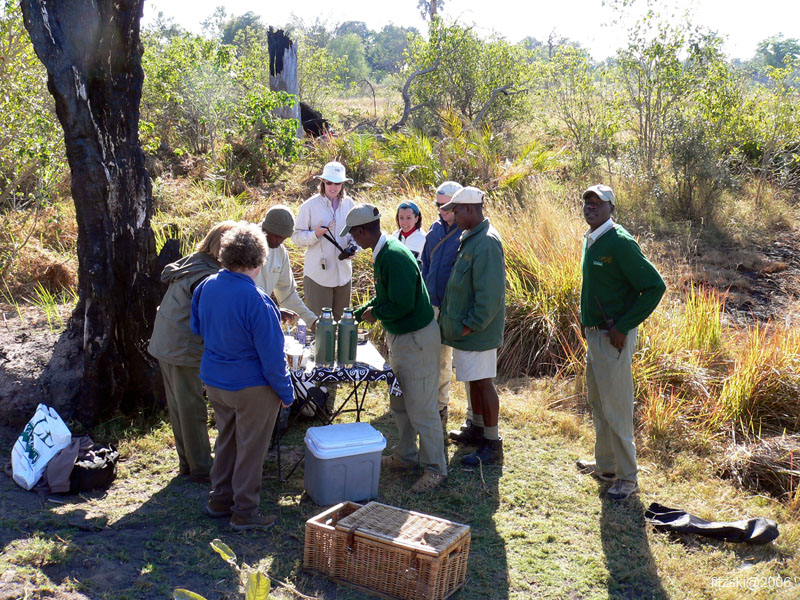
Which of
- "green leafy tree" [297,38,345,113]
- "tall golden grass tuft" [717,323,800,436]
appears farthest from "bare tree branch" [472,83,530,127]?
"tall golden grass tuft" [717,323,800,436]

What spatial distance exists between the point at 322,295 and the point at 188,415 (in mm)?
2071

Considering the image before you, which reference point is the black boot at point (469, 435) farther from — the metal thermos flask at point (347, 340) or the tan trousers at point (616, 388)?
the metal thermos flask at point (347, 340)

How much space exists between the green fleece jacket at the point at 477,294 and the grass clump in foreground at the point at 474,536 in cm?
101

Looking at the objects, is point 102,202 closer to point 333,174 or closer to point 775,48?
point 333,174

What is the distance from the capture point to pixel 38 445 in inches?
179

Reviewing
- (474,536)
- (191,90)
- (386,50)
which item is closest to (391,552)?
(474,536)

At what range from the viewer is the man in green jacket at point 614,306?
4.36 meters

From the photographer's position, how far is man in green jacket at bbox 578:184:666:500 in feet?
14.3

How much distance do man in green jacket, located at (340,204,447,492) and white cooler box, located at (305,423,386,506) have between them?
0.35 m

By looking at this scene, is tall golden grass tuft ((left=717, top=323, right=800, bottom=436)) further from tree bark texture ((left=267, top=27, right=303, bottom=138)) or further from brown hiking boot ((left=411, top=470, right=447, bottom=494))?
tree bark texture ((left=267, top=27, right=303, bottom=138))

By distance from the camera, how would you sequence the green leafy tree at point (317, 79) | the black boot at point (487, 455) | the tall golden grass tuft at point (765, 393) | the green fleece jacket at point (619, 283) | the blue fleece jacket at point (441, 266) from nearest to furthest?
the green fleece jacket at point (619, 283)
the black boot at point (487, 455)
the blue fleece jacket at point (441, 266)
the tall golden grass tuft at point (765, 393)
the green leafy tree at point (317, 79)

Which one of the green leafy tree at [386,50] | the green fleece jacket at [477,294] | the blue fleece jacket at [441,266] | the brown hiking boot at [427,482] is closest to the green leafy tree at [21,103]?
the blue fleece jacket at [441,266]

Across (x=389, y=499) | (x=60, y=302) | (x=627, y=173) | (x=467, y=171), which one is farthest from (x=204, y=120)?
(x=389, y=499)

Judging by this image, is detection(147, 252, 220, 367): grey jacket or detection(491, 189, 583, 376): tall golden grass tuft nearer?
detection(147, 252, 220, 367): grey jacket
